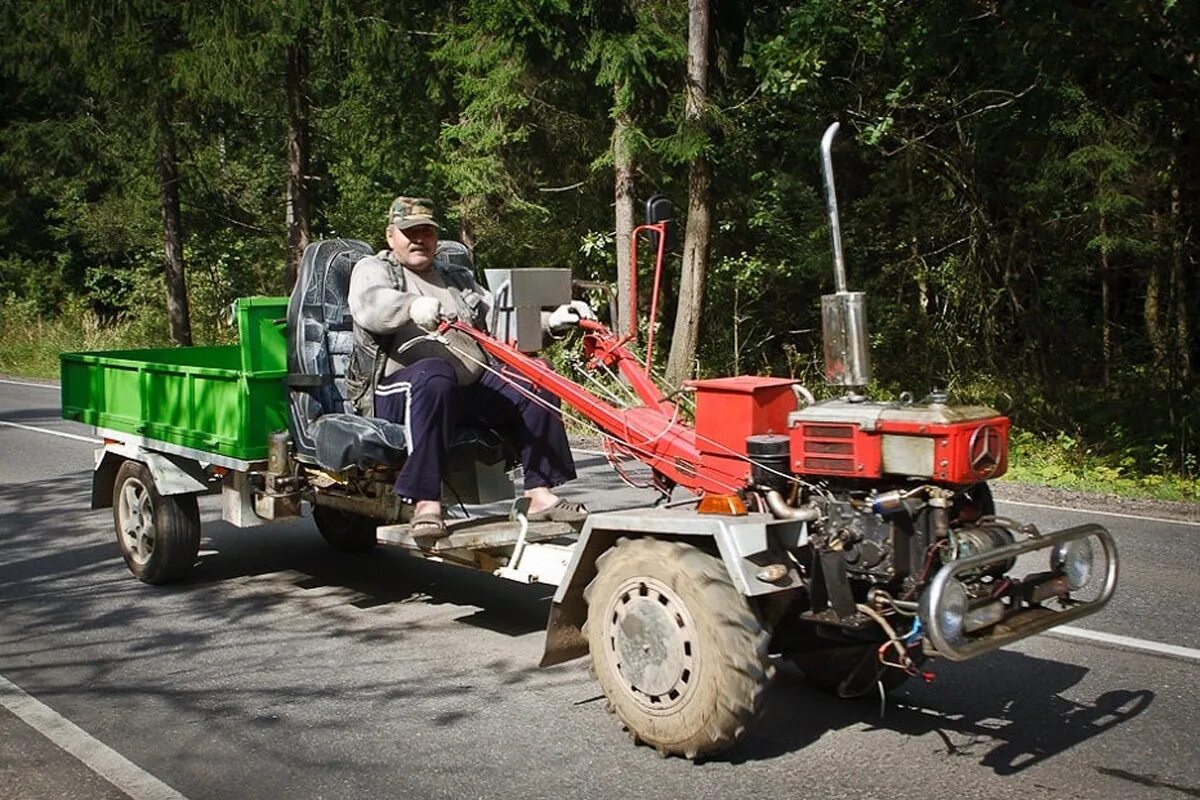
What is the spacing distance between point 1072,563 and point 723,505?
1316mm

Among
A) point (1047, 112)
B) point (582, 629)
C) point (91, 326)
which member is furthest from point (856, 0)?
point (91, 326)

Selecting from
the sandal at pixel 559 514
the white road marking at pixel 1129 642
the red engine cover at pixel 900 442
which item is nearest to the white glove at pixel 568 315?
the sandal at pixel 559 514

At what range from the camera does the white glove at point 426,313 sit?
6.43 meters

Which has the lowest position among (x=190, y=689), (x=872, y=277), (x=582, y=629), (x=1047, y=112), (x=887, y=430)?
(x=190, y=689)

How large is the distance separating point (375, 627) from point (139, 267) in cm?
3209

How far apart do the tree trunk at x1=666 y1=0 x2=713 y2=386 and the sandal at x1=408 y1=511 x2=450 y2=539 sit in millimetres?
10358

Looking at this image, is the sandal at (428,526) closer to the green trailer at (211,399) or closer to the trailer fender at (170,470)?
the green trailer at (211,399)

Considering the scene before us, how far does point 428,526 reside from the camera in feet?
21.3

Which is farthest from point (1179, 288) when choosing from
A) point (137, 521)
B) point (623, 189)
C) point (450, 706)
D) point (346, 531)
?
point (450, 706)

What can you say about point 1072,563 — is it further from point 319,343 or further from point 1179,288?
point 1179,288

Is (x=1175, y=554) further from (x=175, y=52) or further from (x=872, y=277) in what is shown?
(x=175, y=52)

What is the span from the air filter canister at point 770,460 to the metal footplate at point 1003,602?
2.56 feet

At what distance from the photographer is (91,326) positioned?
3134 centimetres

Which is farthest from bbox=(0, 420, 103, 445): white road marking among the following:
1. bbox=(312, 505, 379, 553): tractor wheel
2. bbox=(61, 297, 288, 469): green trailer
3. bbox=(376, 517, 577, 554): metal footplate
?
bbox=(376, 517, 577, 554): metal footplate
